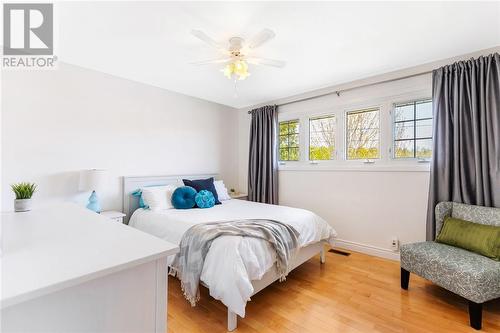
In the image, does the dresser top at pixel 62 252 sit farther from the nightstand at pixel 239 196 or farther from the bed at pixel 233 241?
the nightstand at pixel 239 196

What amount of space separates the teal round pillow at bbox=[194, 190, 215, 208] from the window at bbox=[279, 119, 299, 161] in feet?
5.11

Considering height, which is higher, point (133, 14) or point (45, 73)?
point (133, 14)

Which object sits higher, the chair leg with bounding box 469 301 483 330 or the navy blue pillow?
the navy blue pillow

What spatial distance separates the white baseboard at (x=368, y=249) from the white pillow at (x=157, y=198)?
2.46 metres

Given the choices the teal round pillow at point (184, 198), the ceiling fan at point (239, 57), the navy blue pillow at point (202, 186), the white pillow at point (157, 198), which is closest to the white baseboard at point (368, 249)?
the navy blue pillow at point (202, 186)

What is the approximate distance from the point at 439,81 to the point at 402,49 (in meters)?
0.59

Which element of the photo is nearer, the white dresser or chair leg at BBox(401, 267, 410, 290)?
the white dresser

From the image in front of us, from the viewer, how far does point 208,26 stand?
6.58 feet

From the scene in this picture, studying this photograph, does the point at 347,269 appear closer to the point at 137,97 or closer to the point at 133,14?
the point at 133,14

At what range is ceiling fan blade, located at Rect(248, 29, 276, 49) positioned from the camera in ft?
5.94

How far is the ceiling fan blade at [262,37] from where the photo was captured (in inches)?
71.3

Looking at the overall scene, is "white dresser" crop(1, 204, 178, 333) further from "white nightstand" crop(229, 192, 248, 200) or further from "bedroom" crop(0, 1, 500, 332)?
"white nightstand" crop(229, 192, 248, 200)

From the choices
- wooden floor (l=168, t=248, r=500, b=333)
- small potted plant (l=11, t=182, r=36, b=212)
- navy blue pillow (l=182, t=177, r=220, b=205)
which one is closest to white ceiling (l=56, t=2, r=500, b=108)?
small potted plant (l=11, t=182, r=36, b=212)

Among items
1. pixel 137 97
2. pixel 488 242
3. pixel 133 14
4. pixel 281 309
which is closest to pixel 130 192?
pixel 137 97
